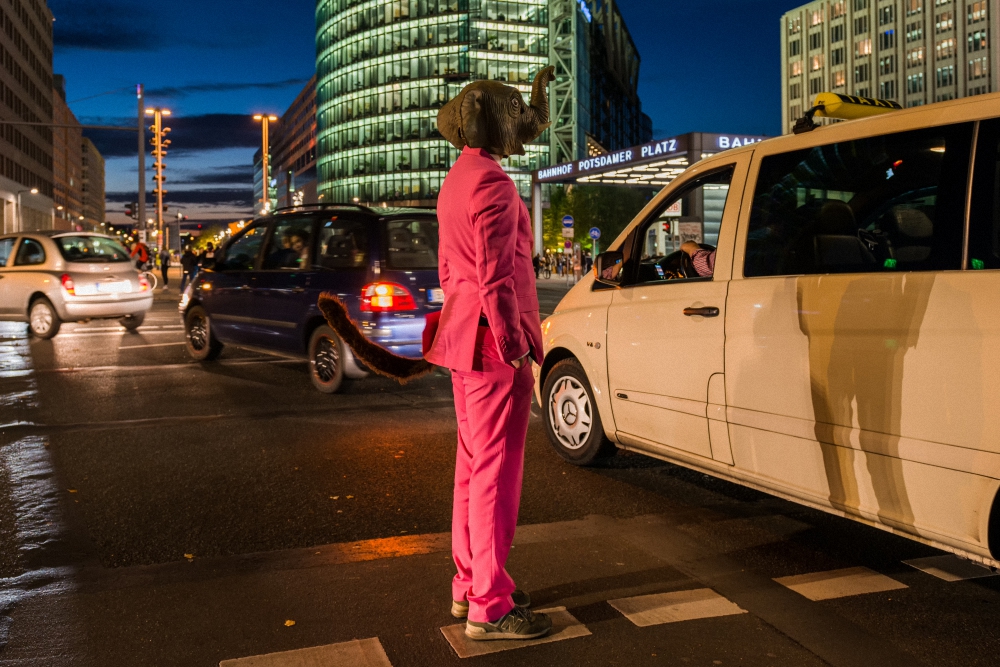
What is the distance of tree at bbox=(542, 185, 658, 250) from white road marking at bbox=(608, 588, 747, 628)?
68.1m

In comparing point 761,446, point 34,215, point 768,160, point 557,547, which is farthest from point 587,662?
point 34,215

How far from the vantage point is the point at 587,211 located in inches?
2867

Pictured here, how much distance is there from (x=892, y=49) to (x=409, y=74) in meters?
73.3

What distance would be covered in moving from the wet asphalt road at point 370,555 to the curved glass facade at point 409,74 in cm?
8391

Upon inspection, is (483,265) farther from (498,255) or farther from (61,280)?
(61,280)

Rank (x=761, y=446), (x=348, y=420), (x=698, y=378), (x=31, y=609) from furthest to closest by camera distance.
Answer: (x=348, y=420), (x=698, y=378), (x=761, y=446), (x=31, y=609)

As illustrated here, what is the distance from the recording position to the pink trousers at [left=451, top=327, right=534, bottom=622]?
3.30m

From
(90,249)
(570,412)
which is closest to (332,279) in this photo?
(570,412)

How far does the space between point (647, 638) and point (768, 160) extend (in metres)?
2.40

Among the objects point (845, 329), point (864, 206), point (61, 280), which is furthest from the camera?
point (61, 280)

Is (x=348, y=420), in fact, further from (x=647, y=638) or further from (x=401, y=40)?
(x=401, y=40)

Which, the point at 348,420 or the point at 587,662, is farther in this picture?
the point at 348,420

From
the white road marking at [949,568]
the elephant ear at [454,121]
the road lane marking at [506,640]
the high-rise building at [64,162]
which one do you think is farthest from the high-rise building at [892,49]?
the road lane marking at [506,640]

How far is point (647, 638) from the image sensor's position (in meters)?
3.41
